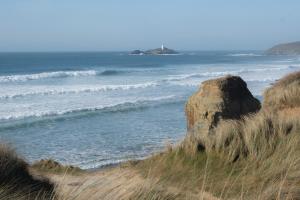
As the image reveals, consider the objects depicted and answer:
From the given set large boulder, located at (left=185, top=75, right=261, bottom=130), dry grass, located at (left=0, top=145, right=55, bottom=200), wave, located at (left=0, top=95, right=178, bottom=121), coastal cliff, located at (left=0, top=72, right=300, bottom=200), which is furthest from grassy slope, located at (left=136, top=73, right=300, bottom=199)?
wave, located at (left=0, top=95, right=178, bottom=121)

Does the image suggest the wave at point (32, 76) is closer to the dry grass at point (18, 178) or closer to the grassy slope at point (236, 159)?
the grassy slope at point (236, 159)

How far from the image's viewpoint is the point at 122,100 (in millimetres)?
31375

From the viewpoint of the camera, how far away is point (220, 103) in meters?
13.9

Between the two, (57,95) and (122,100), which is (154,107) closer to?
(122,100)

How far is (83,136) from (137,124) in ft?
10.0

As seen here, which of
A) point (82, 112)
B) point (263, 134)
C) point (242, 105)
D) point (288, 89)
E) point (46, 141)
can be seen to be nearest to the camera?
point (263, 134)

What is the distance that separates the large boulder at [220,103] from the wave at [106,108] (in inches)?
447

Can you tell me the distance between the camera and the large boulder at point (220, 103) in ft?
45.1

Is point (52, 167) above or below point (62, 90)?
above

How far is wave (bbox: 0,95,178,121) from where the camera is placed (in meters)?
24.7

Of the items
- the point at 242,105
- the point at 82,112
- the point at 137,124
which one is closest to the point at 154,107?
the point at 82,112

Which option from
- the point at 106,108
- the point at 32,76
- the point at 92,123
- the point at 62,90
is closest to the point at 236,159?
the point at 92,123

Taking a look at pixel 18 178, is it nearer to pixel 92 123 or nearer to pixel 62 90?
pixel 92 123

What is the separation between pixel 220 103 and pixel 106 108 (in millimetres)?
14126
